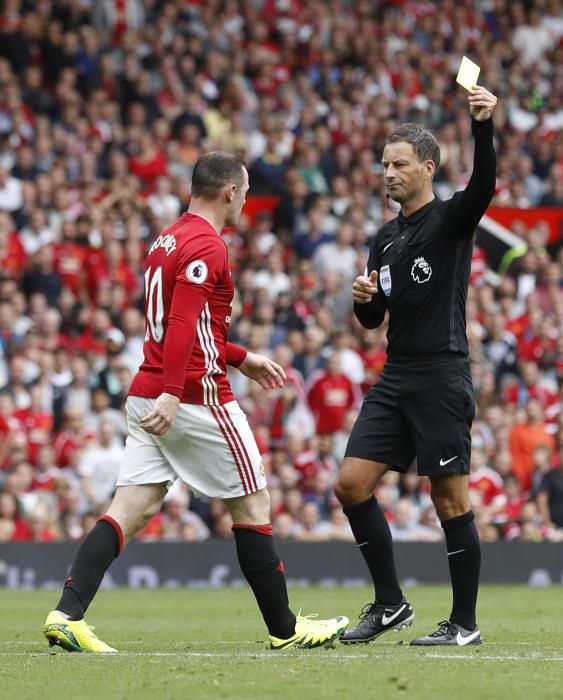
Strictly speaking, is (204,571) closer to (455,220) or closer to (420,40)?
(455,220)

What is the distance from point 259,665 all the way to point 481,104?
2.75 m

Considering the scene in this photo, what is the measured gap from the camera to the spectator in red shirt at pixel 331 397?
15773 millimetres

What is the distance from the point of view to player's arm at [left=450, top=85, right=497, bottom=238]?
689 centimetres

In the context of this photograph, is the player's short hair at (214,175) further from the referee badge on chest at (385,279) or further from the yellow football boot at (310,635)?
the yellow football boot at (310,635)

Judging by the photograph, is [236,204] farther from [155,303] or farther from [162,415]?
[162,415]

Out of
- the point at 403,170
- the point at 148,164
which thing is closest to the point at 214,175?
the point at 403,170

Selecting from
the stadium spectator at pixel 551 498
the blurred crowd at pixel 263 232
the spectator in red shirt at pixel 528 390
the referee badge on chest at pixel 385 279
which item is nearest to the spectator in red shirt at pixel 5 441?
the blurred crowd at pixel 263 232

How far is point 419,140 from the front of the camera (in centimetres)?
741

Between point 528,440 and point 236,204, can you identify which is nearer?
point 236,204

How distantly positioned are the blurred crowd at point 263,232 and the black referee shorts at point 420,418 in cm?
708

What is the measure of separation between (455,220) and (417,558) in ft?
25.3

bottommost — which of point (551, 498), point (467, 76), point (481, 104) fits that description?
point (551, 498)

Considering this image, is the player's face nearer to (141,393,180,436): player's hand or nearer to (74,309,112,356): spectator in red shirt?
(141,393,180,436): player's hand

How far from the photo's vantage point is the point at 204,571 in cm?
1430
